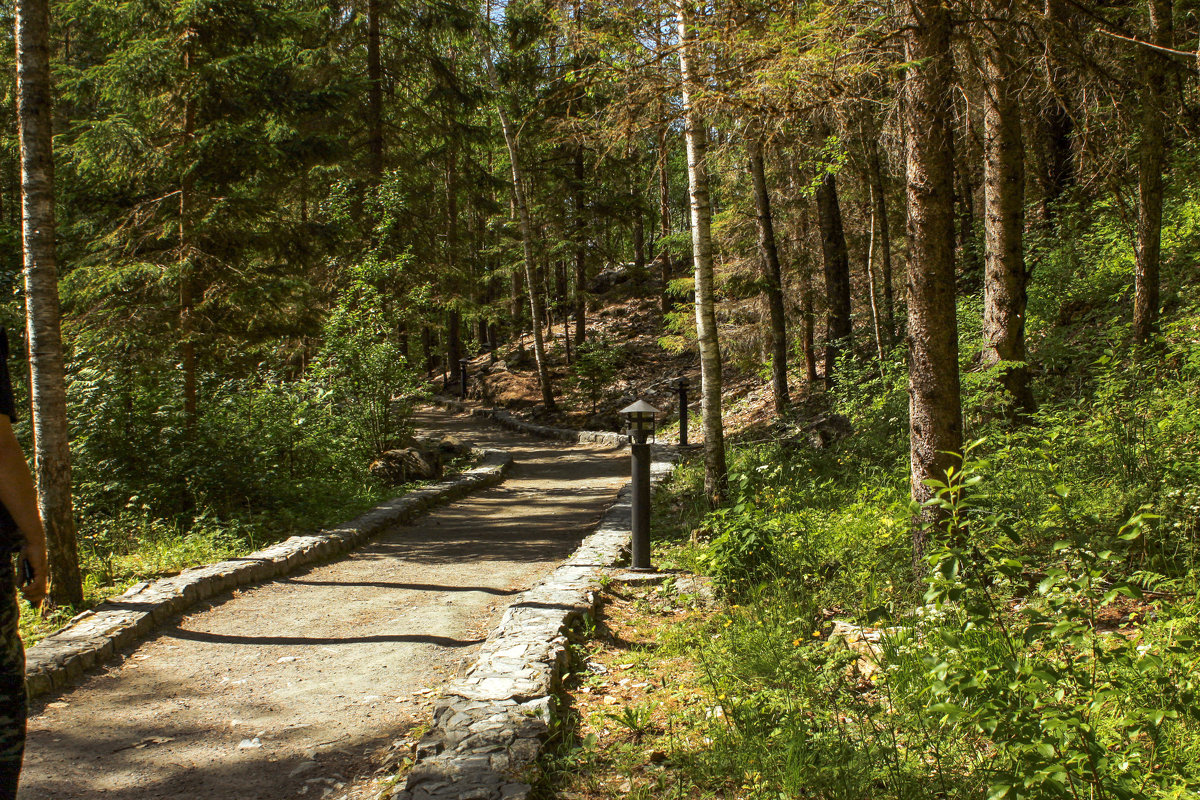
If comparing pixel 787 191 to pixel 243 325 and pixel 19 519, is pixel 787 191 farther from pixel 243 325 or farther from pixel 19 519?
pixel 19 519

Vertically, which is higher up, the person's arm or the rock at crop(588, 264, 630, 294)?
the rock at crop(588, 264, 630, 294)

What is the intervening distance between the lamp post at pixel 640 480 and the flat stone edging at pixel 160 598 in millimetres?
3287

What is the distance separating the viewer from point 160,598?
5.38 metres

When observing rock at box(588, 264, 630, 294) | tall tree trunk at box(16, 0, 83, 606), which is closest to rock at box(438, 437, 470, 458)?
tall tree trunk at box(16, 0, 83, 606)

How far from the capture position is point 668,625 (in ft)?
16.6

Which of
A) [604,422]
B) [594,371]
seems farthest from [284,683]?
[594,371]

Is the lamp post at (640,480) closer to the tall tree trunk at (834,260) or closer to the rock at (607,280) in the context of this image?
the tall tree trunk at (834,260)

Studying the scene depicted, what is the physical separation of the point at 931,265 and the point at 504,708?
3.55 meters

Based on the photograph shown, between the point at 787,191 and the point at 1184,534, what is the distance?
12907mm

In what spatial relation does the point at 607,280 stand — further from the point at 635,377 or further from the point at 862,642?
the point at 862,642

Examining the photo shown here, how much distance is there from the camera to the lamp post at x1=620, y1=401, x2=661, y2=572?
6293mm

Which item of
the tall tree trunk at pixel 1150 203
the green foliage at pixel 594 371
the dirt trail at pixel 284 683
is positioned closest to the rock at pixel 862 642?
the dirt trail at pixel 284 683

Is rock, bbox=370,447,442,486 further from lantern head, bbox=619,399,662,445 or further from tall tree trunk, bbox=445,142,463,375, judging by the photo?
tall tree trunk, bbox=445,142,463,375

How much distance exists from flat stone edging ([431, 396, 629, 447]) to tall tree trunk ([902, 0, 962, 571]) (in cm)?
1180
